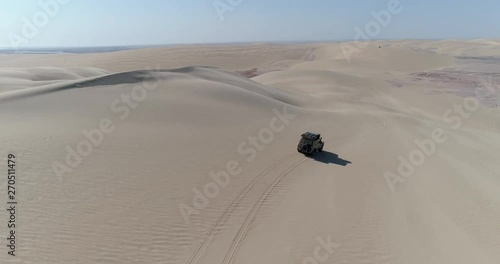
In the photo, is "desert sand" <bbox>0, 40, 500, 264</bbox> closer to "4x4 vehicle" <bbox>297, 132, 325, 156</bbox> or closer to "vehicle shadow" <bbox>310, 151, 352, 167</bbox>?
"vehicle shadow" <bbox>310, 151, 352, 167</bbox>

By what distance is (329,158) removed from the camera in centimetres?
1458

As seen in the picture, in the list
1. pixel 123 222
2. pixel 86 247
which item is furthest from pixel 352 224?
pixel 86 247

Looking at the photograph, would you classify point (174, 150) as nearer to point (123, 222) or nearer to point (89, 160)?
point (89, 160)

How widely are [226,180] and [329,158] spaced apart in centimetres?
559

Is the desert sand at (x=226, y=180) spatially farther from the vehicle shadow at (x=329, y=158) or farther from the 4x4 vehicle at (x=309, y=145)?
the 4x4 vehicle at (x=309, y=145)

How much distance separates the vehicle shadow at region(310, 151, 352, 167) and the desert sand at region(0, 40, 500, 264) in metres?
0.05

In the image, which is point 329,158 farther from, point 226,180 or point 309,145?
point 226,180

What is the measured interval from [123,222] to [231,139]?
7.42 m

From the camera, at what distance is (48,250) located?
720 cm

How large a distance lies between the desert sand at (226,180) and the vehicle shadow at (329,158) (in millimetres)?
55

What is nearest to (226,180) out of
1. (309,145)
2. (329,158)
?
(309,145)

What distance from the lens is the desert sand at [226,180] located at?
821 centimetres

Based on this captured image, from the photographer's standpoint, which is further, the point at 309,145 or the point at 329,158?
the point at 329,158

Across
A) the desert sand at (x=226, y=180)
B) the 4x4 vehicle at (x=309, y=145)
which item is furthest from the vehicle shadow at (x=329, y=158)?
the 4x4 vehicle at (x=309, y=145)
